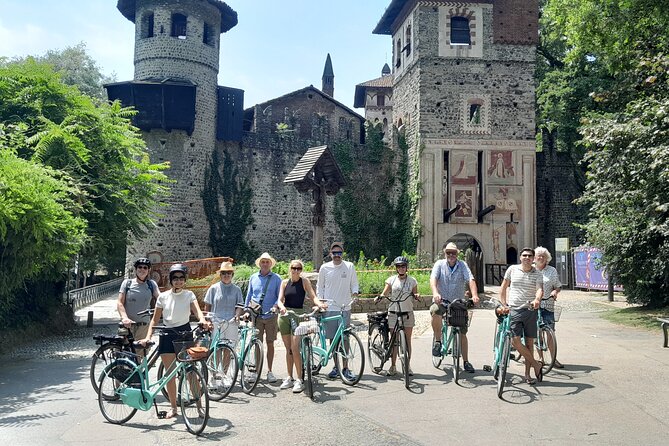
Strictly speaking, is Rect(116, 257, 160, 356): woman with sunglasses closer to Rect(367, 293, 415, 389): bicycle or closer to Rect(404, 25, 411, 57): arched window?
Rect(367, 293, 415, 389): bicycle

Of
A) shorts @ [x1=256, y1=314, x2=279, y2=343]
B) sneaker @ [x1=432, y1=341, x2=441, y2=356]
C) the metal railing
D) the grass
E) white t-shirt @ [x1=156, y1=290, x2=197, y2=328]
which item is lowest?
the metal railing

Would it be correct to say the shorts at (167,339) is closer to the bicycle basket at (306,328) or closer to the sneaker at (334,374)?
the bicycle basket at (306,328)

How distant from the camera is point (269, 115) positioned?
1168 inches

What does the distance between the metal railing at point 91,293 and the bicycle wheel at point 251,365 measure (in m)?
13.9

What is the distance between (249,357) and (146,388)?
68.9 inches

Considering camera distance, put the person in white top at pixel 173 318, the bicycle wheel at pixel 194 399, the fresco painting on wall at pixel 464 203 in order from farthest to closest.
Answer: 1. the fresco painting on wall at pixel 464 203
2. the person in white top at pixel 173 318
3. the bicycle wheel at pixel 194 399

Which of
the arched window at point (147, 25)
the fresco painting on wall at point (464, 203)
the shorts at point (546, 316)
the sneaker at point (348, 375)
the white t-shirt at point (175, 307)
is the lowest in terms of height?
the sneaker at point (348, 375)

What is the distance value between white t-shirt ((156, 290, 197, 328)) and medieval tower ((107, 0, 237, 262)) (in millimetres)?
19206

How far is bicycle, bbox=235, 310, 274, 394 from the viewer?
767 centimetres

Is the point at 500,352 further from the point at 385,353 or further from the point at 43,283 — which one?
the point at 43,283

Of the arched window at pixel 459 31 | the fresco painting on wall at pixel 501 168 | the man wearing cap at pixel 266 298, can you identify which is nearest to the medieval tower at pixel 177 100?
the arched window at pixel 459 31

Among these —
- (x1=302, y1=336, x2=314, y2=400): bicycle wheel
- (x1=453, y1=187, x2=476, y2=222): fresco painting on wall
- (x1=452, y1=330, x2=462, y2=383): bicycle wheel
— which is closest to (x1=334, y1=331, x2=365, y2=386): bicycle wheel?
(x1=302, y1=336, x2=314, y2=400): bicycle wheel

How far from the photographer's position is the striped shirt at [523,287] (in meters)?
7.71

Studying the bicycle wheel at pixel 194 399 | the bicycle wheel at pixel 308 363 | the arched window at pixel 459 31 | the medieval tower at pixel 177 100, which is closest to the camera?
the bicycle wheel at pixel 194 399
